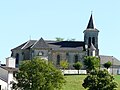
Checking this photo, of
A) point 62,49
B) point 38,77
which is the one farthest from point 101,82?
point 62,49

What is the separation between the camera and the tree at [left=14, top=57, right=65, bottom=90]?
6500 centimetres

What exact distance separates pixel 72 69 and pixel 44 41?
380 inches

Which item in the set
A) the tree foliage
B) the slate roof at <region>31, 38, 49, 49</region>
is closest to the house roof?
the tree foliage

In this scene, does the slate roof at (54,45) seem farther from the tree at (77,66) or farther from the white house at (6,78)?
the white house at (6,78)

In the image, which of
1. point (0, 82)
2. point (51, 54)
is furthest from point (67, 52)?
point (0, 82)

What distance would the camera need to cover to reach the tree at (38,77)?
6500 centimetres

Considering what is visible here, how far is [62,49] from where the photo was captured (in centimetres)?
12900

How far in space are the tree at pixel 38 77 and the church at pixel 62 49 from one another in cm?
5673

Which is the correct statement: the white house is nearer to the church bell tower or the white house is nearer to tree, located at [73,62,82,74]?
tree, located at [73,62,82,74]

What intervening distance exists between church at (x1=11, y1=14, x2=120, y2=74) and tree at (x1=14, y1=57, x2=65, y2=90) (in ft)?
186

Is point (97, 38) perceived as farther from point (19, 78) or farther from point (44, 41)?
point (19, 78)

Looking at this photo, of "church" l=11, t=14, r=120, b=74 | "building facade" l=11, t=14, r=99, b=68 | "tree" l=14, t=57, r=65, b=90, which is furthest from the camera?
"building facade" l=11, t=14, r=99, b=68

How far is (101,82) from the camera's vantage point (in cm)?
6812

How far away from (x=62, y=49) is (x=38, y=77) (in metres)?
64.2
